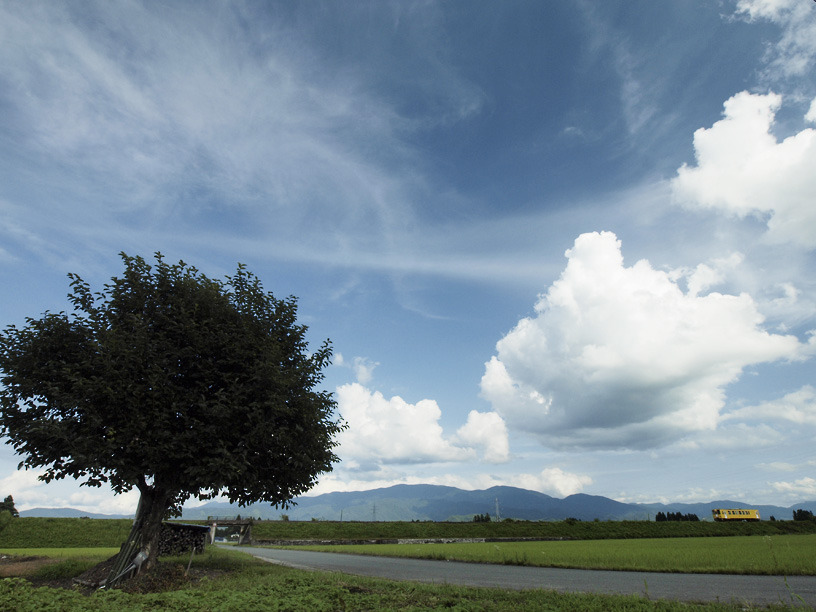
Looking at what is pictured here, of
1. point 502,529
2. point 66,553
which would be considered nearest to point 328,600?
point 66,553

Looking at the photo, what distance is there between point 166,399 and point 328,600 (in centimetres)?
913

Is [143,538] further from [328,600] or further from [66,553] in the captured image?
[66,553]

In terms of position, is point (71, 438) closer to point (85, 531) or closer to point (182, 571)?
point (182, 571)

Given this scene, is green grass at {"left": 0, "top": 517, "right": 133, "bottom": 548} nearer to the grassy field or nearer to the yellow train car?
the grassy field

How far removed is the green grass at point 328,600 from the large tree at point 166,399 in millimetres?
4178

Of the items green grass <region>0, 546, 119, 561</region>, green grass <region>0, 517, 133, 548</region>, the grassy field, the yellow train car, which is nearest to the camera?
green grass <region>0, 546, 119, 561</region>

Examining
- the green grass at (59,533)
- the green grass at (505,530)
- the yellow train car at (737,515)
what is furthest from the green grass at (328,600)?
the yellow train car at (737,515)

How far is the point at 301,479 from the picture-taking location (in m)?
18.4

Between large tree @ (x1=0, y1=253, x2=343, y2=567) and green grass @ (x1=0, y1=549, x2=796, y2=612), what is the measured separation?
164 inches

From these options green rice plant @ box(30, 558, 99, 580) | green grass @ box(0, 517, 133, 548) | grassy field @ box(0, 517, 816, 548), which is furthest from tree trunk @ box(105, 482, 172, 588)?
grassy field @ box(0, 517, 816, 548)

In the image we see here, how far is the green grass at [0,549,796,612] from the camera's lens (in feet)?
30.6

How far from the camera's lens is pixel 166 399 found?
15.9 metres

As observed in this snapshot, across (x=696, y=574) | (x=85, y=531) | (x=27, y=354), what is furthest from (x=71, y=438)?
(x=85, y=531)

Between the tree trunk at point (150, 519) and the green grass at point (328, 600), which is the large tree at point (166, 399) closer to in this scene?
the tree trunk at point (150, 519)
